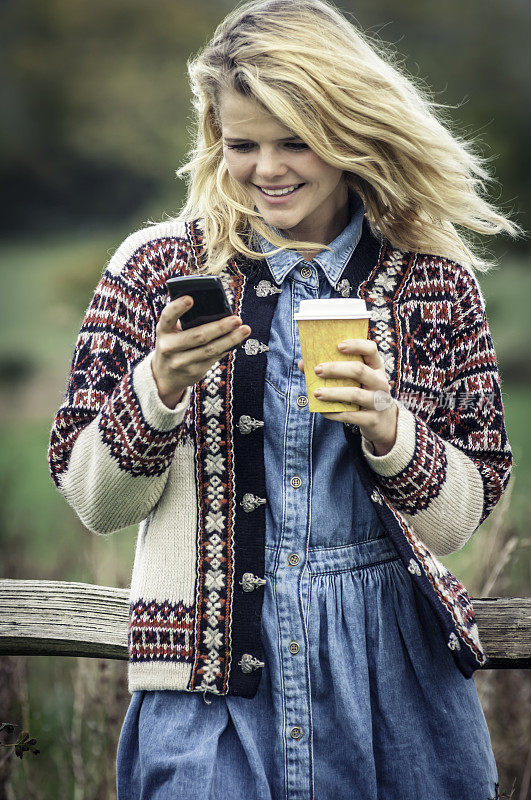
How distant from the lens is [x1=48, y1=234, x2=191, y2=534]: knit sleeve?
4.86ft

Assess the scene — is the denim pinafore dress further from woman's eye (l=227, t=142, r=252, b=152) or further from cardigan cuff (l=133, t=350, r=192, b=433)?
woman's eye (l=227, t=142, r=252, b=152)

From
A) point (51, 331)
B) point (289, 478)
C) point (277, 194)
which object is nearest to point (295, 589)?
point (289, 478)

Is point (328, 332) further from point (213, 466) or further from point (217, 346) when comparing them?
point (213, 466)

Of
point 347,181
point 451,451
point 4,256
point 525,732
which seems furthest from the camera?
point 4,256

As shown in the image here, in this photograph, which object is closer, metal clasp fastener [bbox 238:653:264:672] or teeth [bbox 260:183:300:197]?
metal clasp fastener [bbox 238:653:264:672]

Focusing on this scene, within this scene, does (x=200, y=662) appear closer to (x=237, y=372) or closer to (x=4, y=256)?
(x=237, y=372)

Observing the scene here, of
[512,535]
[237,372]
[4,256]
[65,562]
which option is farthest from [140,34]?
[237,372]

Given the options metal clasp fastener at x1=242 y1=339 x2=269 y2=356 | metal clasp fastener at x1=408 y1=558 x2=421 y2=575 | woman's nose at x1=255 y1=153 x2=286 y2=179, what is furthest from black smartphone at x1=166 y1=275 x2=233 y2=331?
metal clasp fastener at x1=408 y1=558 x2=421 y2=575

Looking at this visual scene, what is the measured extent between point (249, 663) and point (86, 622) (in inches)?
24.6

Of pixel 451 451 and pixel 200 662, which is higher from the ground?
pixel 451 451

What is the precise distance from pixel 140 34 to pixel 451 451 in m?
6.69

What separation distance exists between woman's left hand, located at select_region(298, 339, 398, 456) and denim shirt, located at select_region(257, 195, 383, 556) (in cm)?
14

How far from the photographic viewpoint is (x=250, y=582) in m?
1.56

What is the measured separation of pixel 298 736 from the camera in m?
1.57
